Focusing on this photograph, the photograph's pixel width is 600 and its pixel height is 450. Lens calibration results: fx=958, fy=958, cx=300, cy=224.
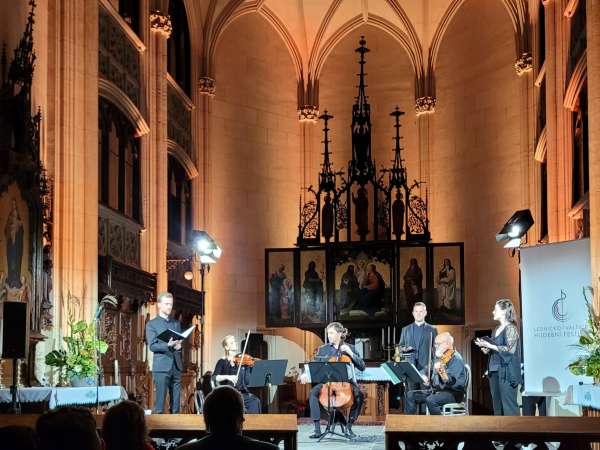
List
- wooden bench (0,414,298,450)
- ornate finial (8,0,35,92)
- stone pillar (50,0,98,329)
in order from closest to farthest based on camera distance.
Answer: wooden bench (0,414,298,450) → ornate finial (8,0,35,92) → stone pillar (50,0,98,329)

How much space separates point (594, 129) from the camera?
11.7 metres

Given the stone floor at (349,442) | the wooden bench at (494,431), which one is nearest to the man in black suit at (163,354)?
the stone floor at (349,442)

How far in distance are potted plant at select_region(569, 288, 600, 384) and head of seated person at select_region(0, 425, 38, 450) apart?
25.4 ft

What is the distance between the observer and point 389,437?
20.1 ft

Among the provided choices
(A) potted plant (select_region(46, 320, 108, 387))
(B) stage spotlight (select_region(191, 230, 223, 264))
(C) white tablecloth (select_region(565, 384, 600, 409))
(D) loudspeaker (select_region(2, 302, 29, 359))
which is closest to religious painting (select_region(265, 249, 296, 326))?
(B) stage spotlight (select_region(191, 230, 223, 264))

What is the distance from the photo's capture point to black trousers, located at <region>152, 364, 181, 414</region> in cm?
1206

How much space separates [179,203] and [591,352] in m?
11.6

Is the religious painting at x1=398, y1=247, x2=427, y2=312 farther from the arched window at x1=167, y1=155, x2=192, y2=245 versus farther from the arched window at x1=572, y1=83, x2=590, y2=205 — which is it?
the arched window at x1=572, y1=83, x2=590, y2=205

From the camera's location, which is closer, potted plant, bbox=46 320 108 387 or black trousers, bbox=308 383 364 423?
potted plant, bbox=46 320 108 387

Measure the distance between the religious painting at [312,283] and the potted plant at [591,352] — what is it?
9.57 metres

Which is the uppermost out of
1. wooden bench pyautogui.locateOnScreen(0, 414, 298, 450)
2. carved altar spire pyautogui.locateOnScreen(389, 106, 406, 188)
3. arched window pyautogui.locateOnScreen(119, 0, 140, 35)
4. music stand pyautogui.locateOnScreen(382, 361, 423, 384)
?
arched window pyautogui.locateOnScreen(119, 0, 140, 35)

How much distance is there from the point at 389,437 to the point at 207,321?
15218 mm

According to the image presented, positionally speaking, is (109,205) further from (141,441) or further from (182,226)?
(141,441)

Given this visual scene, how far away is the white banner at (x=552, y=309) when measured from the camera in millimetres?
12000
